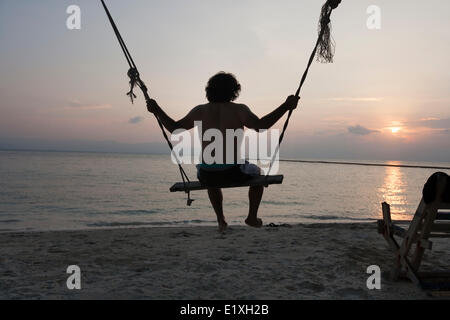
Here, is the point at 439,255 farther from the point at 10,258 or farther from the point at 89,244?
the point at 10,258

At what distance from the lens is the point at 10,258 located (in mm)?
5898

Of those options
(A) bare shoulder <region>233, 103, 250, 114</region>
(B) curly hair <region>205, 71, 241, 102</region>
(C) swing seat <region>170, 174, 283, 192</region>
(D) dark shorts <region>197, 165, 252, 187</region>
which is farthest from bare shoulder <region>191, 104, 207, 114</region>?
(C) swing seat <region>170, 174, 283, 192</region>

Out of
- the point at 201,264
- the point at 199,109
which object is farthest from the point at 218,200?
the point at 199,109

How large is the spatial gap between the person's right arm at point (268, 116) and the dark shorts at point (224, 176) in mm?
554

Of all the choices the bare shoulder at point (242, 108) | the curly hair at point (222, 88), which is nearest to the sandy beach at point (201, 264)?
the bare shoulder at point (242, 108)

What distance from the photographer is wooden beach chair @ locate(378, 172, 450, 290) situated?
146 inches

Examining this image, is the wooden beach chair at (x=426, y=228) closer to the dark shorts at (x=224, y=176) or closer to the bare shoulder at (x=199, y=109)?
Answer: the dark shorts at (x=224, y=176)

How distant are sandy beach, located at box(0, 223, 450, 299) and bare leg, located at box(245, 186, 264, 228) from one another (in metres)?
0.68

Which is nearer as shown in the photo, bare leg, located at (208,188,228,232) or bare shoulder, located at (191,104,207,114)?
bare shoulder, located at (191,104,207,114)

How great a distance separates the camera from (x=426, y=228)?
3.96 meters

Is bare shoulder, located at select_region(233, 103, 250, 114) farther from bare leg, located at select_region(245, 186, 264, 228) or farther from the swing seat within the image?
bare leg, located at select_region(245, 186, 264, 228)

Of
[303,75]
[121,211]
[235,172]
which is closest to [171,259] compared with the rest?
[235,172]

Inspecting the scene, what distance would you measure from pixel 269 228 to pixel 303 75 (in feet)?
16.9
